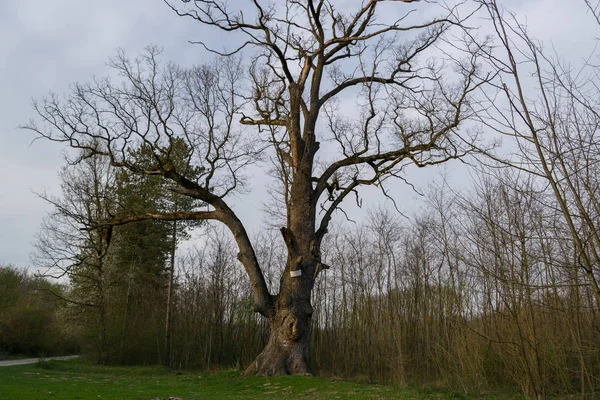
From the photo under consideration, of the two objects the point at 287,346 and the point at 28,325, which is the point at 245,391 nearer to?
the point at 287,346

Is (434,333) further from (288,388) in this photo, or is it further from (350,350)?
(288,388)

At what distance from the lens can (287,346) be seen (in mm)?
14094

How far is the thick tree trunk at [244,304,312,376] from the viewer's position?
13773 mm

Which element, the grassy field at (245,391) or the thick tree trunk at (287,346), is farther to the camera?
the thick tree trunk at (287,346)

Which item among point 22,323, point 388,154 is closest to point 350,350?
point 388,154

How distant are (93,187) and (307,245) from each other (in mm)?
16582

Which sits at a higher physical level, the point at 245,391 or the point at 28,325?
the point at 28,325

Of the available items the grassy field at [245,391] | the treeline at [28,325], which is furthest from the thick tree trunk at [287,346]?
the treeline at [28,325]

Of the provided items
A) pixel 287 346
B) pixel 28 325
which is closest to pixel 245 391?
pixel 287 346

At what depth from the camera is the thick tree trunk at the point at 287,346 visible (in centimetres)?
1377

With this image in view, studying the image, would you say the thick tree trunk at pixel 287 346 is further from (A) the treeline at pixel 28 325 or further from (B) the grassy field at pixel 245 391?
(A) the treeline at pixel 28 325

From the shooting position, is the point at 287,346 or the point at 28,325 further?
the point at 28,325

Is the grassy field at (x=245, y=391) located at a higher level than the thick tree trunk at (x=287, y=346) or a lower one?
lower

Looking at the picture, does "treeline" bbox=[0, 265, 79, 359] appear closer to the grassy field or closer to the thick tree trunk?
the grassy field
